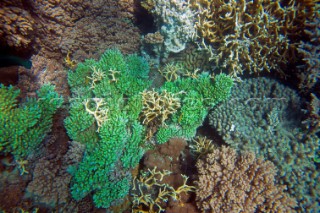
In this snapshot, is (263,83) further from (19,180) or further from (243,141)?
→ (19,180)

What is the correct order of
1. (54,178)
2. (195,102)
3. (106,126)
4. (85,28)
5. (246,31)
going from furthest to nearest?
(85,28)
(246,31)
(195,102)
(106,126)
(54,178)

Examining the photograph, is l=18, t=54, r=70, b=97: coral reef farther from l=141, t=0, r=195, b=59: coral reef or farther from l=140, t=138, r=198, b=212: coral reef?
l=141, t=0, r=195, b=59: coral reef

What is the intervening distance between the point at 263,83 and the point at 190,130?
1862 millimetres

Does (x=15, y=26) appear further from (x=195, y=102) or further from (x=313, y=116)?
(x=313, y=116)

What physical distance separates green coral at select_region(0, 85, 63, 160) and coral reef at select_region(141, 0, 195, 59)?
259 cm

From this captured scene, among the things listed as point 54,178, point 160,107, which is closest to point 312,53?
point 160,107

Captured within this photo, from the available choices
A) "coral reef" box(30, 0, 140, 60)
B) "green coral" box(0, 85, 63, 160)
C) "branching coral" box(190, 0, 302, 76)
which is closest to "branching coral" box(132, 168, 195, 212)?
"green coral" box(0, 85, 63, 160)

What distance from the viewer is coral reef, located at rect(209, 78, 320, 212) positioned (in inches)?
128

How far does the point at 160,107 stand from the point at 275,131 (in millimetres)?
2186

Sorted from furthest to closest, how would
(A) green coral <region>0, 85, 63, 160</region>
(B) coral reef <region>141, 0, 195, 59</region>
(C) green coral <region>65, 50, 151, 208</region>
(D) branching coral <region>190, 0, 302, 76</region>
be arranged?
(B) coral reef <region>141, 0, 195, 59</region> < (D) branching coral <region>190, 0, 302, 76</region> < (C) green coral <region>65, 50, 151, 208</region> < (A) green coral <region>0, 85, 63, 160</region>

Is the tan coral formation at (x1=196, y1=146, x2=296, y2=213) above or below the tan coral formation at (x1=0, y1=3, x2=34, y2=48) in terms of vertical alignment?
below

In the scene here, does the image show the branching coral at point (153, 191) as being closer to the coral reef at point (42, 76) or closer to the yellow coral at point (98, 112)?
the yellow coral at point (98, 112)

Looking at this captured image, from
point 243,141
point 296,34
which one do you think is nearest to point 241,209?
point 243,141

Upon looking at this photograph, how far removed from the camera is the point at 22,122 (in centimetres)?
304
